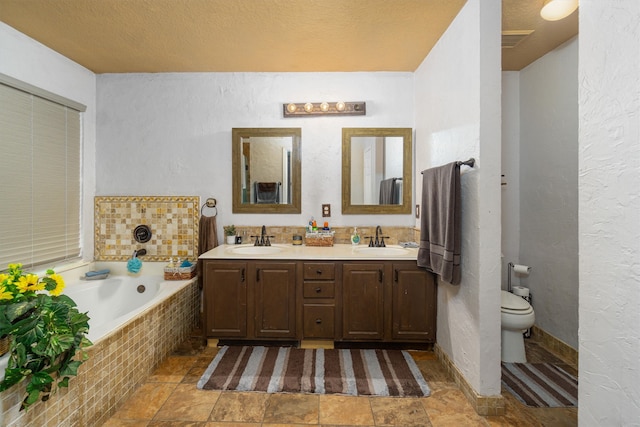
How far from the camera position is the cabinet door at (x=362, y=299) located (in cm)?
234

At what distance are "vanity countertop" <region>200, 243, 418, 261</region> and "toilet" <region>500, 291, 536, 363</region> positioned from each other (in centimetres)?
74

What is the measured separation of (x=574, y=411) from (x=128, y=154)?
3947mm

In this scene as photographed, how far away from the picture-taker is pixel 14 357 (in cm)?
113

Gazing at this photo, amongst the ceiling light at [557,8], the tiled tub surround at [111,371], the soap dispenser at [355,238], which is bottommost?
the tiled tub surround at [111,371]

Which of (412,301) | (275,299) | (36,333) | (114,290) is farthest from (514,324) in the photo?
(114,290)

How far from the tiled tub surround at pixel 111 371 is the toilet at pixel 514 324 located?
2472mm

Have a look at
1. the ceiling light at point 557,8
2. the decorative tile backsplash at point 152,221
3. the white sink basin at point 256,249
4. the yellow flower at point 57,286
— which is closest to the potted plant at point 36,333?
the yellow flower at point 57,286

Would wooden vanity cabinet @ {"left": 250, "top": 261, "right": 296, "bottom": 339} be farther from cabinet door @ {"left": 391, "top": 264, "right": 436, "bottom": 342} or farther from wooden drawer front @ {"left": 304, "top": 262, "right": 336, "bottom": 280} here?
cabinet door @ {"left": 391, "top": 264, "right": 436, "bottom": 342}

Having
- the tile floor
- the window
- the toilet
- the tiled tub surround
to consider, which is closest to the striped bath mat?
the tile floor

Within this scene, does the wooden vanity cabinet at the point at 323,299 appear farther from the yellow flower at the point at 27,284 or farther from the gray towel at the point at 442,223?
the yellow flower at the point at 27,284

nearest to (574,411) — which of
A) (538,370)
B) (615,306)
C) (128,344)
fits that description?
(538,370)

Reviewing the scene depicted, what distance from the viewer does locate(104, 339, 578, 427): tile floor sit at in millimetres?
1651

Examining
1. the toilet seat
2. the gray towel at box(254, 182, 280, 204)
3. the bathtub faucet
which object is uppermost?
the gray towel at box(254, 182, 280, 204)

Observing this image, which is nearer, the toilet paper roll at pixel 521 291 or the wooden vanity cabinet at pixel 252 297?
the wooden vanity cabinet at pixel 252 297
